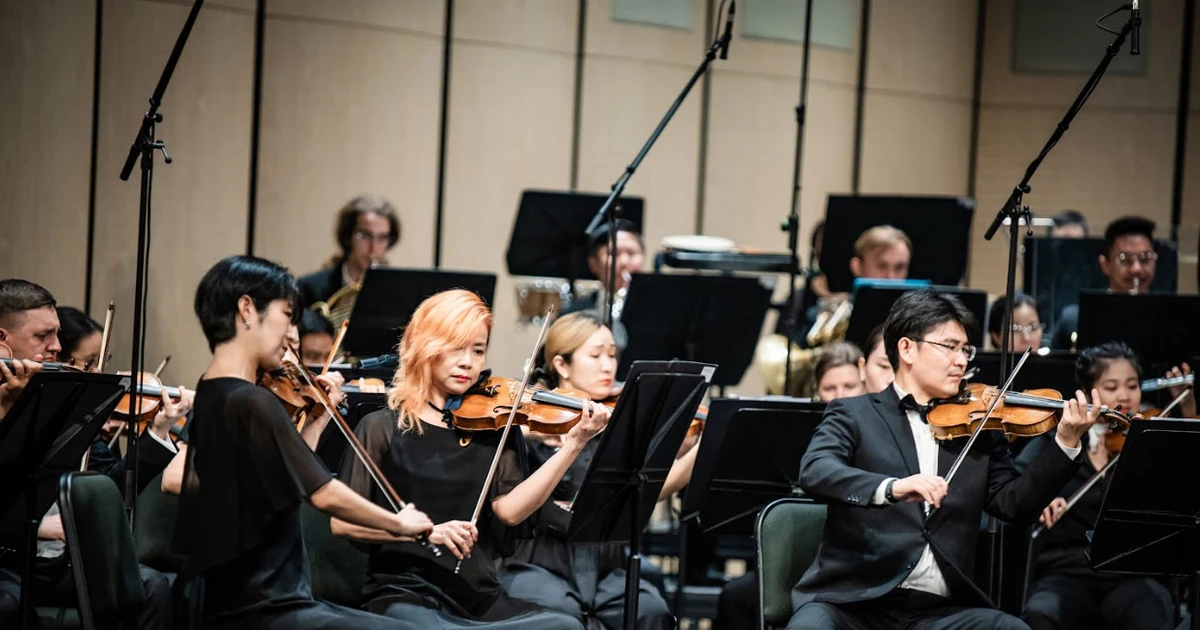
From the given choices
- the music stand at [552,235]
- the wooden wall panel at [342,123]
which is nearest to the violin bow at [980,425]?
the music stand at [552,235]

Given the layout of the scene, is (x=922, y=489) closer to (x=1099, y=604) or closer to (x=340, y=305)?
(x=1099, y=604)

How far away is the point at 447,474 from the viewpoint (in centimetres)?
332

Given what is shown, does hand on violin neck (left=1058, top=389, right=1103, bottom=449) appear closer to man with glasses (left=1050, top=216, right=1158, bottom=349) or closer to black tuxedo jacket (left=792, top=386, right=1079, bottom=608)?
black tuxedo jacket (left=792, top=386, right=1079, bottom=608)

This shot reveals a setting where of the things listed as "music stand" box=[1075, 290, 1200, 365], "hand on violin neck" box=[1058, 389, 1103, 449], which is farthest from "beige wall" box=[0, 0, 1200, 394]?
"hand on violin neck" box=[1058, 389, 1103, 449]

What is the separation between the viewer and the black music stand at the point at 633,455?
10.6 ft

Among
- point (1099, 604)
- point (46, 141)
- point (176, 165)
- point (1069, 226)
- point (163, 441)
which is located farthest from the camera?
point (1069, 226)

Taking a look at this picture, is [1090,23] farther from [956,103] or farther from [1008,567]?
[1008,567]

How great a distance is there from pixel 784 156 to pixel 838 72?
2.13 feet

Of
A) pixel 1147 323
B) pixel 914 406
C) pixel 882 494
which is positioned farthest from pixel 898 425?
pixel 1147 323

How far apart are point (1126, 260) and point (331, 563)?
3709 mm

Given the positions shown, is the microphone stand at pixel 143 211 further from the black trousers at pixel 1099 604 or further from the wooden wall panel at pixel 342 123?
the wooden wall panel at pixel 342 123

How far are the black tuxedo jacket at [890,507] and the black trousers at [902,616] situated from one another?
47 mm

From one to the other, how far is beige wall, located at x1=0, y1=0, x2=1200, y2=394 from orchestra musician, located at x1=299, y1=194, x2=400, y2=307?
96 centimetres

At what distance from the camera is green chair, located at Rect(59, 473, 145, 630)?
2.89 meters
